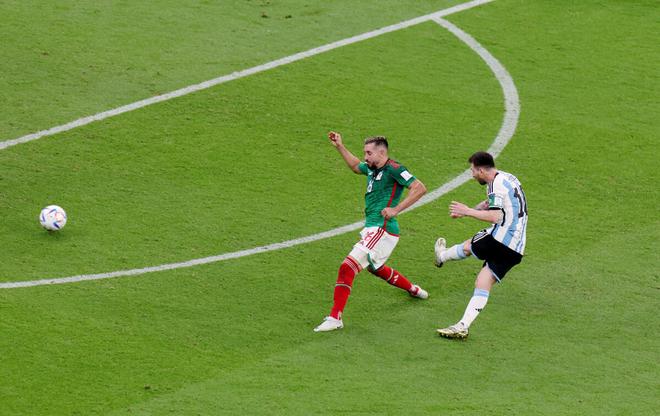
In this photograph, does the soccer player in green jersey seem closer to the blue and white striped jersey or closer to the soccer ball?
the blue and white striped jersey

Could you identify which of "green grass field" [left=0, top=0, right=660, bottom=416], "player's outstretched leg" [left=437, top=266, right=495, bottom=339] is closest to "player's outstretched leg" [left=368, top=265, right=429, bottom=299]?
"green grass field" [left=0, top=0, right=660, bottom=416]

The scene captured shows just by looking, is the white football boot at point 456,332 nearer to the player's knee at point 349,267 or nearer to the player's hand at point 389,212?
the player's knee at point 349,267

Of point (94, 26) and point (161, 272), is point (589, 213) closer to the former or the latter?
point (161, 272)

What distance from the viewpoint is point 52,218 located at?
14.5 m

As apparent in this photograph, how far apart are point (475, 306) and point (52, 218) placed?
17.4 ft

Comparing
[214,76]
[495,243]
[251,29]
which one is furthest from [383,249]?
[251,29]

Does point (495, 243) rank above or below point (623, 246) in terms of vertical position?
above

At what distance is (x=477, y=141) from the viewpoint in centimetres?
1795

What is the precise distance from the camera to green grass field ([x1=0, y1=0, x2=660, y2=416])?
11.4 meters

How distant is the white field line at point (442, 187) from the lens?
44.7 feet

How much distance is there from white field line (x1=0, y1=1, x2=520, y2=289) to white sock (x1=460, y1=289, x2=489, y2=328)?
117 inches

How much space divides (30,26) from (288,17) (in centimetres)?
454

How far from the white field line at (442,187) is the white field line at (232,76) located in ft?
2.19

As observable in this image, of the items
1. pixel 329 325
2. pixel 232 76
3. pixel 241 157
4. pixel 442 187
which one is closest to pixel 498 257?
pixel 329 325
